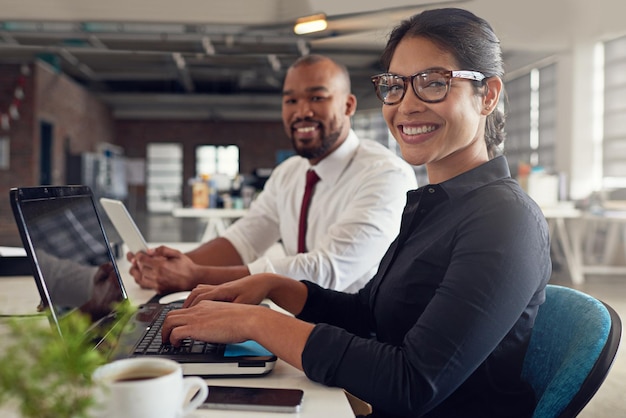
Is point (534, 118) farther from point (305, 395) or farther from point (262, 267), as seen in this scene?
point (305, 395)

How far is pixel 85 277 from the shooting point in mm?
1258

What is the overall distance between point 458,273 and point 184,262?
1013 mm

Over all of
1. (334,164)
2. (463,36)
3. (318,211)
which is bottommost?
(318,211)

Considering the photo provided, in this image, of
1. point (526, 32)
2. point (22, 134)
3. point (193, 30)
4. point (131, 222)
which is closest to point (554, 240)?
point (526, 32)

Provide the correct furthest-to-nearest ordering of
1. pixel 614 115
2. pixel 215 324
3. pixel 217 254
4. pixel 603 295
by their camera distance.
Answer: pixel 614 115
pixel 603 295
pixel 217 254
pixel 215 324

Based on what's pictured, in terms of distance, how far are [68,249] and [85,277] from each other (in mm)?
97

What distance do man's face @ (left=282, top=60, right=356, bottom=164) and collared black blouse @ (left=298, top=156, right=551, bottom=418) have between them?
1.23 metres

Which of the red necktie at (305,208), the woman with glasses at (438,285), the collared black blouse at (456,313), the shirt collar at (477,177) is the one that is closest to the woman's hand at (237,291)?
the woman with glasses at (438,285)

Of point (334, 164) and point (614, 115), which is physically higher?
point (614, 115)

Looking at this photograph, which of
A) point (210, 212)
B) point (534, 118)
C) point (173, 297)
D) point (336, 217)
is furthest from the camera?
point (534, 118)

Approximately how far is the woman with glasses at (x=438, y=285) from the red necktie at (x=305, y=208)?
0.90m

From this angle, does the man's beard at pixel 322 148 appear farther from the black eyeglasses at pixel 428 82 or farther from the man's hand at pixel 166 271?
the black eyeglasses at pixel 428 82

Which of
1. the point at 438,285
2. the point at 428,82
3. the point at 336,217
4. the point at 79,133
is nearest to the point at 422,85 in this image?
the point at 428,82

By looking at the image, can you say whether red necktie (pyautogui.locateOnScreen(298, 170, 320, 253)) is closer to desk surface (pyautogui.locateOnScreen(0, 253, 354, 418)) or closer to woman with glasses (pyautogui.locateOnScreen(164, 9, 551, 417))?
woman with glasses (pyautogui.locateOnScreen(164, 9, 551, 417))
